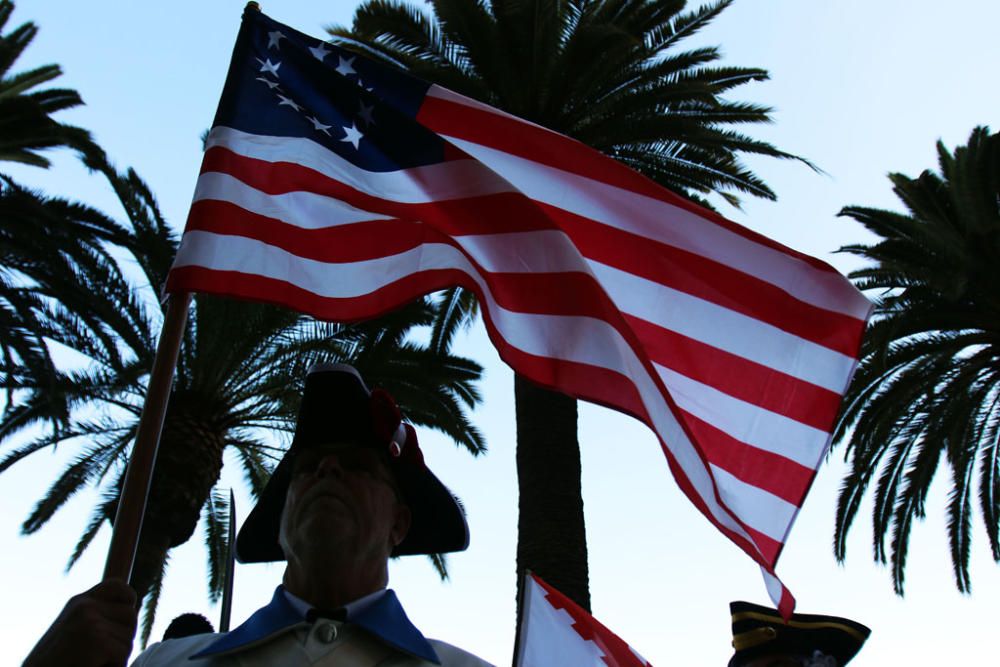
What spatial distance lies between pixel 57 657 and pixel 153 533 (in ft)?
31.3

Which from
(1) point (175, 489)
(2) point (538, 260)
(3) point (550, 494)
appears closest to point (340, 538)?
(2) point (538, 260)

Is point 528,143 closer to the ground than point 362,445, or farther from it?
farther from it

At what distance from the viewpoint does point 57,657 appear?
2195 millimetres

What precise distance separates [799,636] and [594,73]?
7.53m

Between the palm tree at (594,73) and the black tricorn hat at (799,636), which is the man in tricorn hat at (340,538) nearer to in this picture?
the black tricorn hat at (799,636)

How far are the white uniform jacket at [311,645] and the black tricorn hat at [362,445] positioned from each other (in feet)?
1.77

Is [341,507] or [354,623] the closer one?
[354,623]

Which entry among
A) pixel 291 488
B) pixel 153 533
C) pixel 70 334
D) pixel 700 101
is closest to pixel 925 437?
pixel 700 101

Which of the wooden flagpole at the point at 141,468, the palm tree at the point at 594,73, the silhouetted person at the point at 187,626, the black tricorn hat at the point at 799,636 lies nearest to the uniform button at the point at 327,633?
the wooden flagpole at the point at 141,468

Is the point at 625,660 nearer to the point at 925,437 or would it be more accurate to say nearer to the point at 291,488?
the point at 291,488

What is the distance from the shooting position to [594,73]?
1191cm

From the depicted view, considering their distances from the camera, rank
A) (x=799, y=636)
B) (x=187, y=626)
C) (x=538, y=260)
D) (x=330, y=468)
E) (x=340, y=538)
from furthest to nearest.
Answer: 1. (x=799, y=636)
2. (x=187, y=626)
3. (x=538, y=260)
4. (x=330, y=468)
5. (x=340, y=538)

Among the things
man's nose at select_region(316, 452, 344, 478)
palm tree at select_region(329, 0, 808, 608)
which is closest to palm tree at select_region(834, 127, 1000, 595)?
palm tree at select_region(329, 0, 808, 608)

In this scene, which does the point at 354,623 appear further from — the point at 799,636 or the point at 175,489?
the point at 175,489
